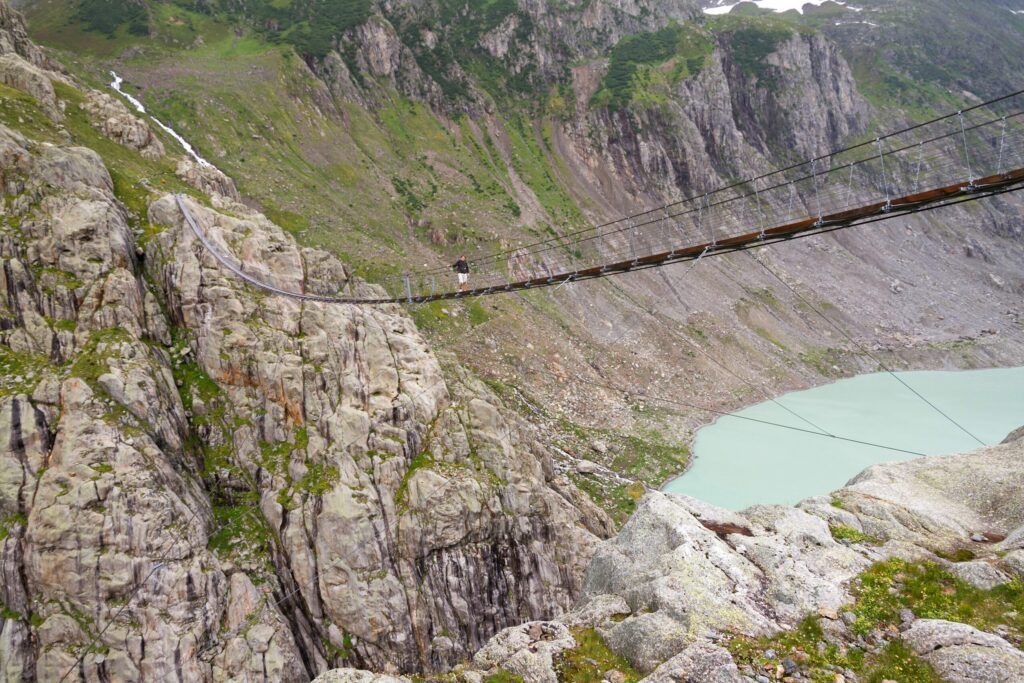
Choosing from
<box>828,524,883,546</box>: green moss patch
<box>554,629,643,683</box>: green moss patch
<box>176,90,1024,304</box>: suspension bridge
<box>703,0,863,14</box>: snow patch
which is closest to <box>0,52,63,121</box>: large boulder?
<box>176,90,1024,304</box>: suspension bridge

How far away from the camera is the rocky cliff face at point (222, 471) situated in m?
15.4

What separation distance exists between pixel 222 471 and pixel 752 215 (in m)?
70.6

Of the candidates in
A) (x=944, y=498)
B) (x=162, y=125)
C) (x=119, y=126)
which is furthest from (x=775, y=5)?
(x=944, y=498)

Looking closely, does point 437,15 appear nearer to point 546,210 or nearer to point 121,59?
Answer: point 546,210

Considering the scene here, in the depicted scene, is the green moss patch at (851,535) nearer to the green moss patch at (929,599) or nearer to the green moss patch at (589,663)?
the green moss patch at (929,599)

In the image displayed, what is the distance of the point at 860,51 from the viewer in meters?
120

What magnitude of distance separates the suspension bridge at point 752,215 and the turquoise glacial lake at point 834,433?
14808mm

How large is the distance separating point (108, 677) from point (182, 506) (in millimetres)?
4333

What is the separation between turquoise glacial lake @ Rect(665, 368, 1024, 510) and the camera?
34219mm

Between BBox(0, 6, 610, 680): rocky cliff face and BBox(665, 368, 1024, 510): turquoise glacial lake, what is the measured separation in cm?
1449

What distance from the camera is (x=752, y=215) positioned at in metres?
73.6

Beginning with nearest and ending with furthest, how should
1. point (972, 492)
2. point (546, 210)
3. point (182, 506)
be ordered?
point (972, 492)
point (182, 506)
point (546, 210)

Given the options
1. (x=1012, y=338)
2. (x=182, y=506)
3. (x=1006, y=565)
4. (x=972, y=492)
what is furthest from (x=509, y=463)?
(x=1012, y=338)

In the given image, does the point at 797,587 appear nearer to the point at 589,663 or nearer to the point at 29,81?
the point at 589,663
